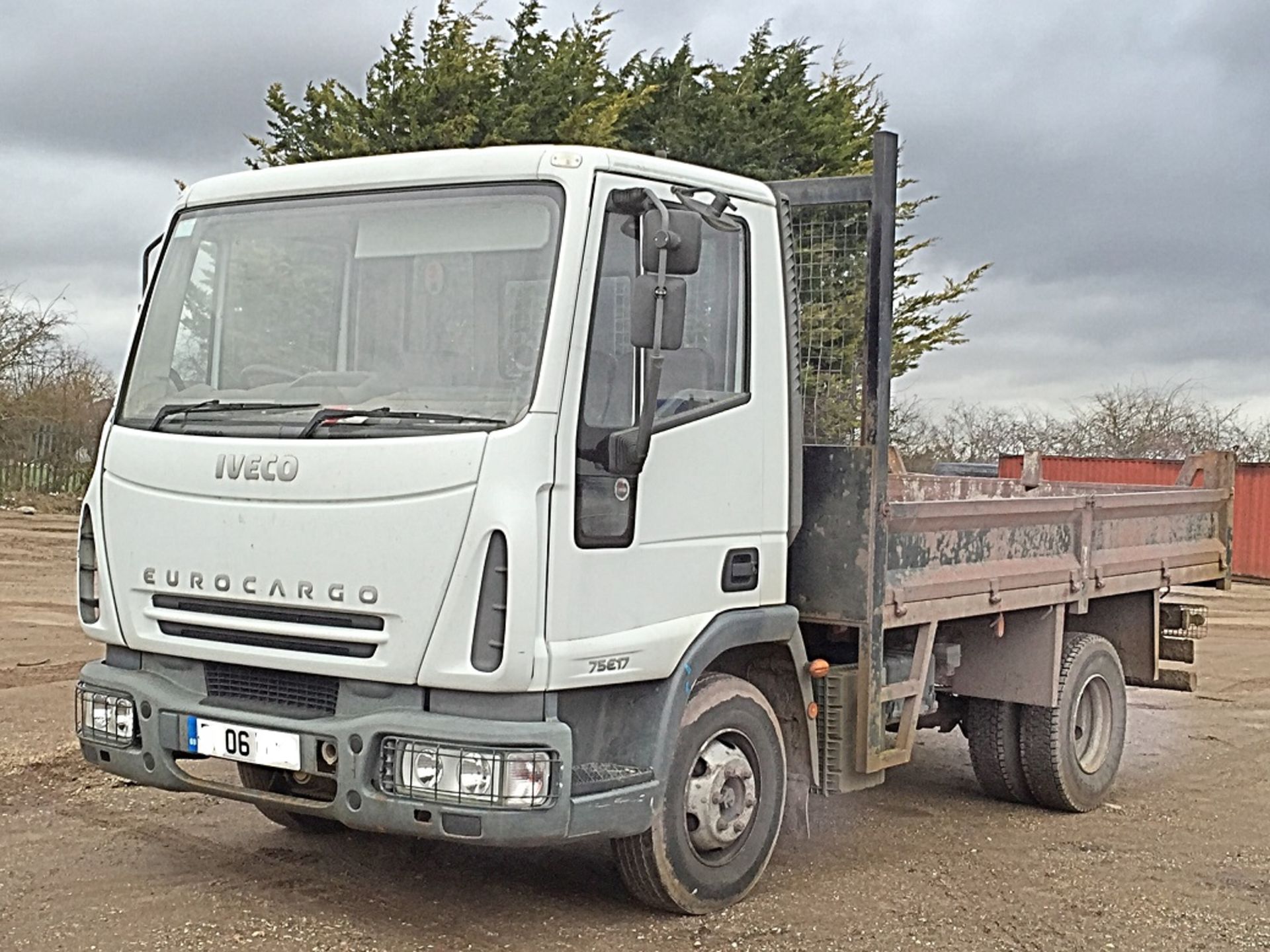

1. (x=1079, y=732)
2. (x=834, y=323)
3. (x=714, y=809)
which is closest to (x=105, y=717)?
(x=714, y=809)

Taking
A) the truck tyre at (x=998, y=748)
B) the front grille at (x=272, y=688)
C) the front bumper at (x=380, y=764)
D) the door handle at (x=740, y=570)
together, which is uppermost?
the door handle at (x=740, y=570)

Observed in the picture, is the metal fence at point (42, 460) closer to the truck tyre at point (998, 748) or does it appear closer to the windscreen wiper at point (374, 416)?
the truck tyre at point (998, 748)

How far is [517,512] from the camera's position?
463 cm

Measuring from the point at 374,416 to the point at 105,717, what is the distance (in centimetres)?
151

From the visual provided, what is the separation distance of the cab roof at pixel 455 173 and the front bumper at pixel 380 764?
1666mm

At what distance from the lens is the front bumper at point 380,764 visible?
4.66m

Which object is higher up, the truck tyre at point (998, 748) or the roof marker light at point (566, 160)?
the roof marker light at point (566, 160)

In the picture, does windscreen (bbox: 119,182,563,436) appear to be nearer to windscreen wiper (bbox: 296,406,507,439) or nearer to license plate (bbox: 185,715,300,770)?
windscreen wiper (bbox: 296,406,507,439)

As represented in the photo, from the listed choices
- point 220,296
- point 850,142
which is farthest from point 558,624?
point 850,142

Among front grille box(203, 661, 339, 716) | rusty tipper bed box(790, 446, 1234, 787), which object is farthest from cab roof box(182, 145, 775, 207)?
front grille box(203, 661, 339, 716)

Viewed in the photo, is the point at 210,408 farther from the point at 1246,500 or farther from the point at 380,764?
the point at 1246,500

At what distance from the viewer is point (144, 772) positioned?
5234mm

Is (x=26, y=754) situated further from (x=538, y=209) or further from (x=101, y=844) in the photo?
(x=538, y=209)

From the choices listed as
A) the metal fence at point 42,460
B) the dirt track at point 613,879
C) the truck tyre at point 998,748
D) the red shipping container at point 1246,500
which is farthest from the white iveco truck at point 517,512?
the metal fence at point 42,460
